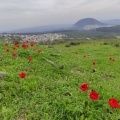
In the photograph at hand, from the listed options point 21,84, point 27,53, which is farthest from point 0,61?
point 21,84

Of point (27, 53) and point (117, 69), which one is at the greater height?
point (27, 53)

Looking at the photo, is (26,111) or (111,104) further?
(26,111)

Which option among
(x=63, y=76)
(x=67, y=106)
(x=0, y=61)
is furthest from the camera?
(x=0, y=61)

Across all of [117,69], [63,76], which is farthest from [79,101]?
[117,69]

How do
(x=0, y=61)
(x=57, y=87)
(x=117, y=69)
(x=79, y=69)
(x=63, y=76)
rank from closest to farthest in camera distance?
(x=57, y=87)
(x=63, y=76)
(x=0, y=61)
(x=79, y=69)
(x=117, y=69)

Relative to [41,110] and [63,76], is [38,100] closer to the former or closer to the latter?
[41,110]

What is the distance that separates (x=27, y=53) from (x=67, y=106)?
648 centimetres

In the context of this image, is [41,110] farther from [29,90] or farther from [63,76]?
[63,76]

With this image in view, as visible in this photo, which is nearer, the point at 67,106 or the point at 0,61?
the point at 67,106

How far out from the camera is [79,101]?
178 inches

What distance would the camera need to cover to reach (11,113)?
4184mm

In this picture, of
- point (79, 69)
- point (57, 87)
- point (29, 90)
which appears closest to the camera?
point (29, 90)

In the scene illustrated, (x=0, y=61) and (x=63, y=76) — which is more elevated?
(x=0, y=61)

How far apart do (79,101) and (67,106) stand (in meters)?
0.32
